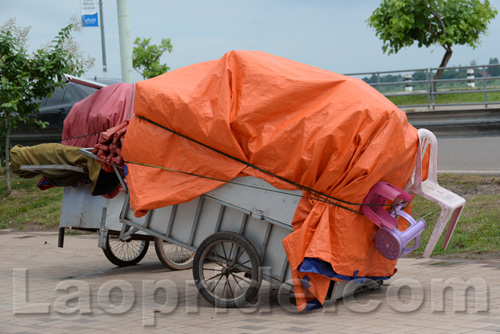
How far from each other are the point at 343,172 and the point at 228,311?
70.6 inches

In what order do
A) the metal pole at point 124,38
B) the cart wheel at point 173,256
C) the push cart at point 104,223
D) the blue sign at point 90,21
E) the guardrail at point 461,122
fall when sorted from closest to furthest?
the push cart at point 104,223 → the cart wheel at point 173,256 → the metal pole at point 124,38 → the guardrail at point 461,122 → the blue sign at point 90,21

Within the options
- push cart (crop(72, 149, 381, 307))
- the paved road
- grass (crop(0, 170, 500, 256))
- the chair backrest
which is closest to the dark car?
grass (crop(0, 170, 500, 256))

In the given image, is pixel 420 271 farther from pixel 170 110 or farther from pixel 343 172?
pixel 170 110

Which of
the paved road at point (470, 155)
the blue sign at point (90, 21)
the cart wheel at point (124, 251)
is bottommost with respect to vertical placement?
the cart wheel at point (124, 251)

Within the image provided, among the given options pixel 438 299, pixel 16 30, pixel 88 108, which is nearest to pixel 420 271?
pixel 438 299

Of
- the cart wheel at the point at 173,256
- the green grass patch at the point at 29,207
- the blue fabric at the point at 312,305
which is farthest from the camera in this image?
the green grass patch at the point at 29,207

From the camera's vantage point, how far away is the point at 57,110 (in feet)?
59.2

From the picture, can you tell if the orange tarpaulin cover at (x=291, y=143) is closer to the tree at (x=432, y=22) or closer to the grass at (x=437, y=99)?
the grass at (x=437, y=99)

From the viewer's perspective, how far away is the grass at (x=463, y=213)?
976 centimetres

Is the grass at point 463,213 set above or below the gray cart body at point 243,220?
below

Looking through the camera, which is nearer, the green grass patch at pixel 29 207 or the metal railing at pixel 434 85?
the green grass patch at pixel 29 207

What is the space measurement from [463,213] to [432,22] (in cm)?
2340

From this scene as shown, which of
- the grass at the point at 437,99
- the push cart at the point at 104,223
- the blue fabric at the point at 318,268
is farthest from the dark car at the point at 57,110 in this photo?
the blue fabric at the point at 318,268

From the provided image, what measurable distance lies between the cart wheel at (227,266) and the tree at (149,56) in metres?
30.9
